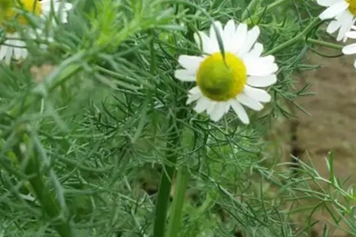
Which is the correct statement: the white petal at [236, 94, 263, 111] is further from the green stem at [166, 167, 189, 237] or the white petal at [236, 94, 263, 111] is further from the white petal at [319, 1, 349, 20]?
the green stem at [166, 167, 189, 237]

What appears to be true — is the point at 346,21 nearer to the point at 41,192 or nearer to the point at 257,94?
the point at 257,94

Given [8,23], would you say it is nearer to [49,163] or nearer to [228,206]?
[49,163]

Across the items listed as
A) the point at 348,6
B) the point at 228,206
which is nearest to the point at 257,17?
the point at 348,6

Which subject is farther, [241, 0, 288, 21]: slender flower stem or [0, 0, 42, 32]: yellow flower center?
[241, 0, 288, 21]: slender flower stem

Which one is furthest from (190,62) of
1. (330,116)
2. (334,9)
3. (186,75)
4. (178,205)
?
(330,116)

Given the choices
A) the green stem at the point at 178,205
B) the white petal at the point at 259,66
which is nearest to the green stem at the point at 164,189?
the green stem at the point at 178,205

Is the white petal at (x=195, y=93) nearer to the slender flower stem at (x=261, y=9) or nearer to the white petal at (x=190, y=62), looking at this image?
the white petal at (x=190, y=62)

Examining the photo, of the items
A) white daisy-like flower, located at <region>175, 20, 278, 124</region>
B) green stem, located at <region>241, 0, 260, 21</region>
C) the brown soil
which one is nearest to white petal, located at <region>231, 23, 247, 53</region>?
white daisy-like flower, located at <region>175, 20, 278, 124</region>
